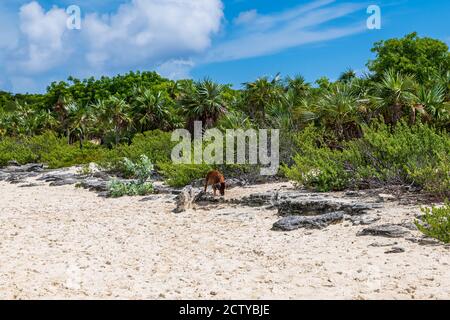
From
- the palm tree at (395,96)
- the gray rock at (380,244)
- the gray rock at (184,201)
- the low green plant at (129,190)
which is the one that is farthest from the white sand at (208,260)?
the palm tree at (395,96)

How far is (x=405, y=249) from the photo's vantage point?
27.7 ft

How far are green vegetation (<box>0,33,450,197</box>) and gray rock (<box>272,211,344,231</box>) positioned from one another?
2.17m

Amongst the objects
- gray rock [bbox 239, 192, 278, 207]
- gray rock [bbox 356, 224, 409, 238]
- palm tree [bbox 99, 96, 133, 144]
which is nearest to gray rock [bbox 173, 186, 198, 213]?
gray rock [bbox 239, 192, 278, 207]

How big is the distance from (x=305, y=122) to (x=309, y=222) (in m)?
13.2

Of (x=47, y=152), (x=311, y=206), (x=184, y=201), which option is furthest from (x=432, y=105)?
(x=47, y=152)

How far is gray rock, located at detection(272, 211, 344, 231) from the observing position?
35.9ft

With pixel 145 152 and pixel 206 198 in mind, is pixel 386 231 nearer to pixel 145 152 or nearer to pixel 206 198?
pixel 206 198

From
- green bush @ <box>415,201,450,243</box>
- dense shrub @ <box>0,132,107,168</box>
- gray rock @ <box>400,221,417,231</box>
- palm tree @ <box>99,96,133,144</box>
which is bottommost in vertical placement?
gray rock @ <box>400,221,417,231</box>

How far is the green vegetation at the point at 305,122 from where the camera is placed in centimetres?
1456

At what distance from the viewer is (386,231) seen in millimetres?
9547

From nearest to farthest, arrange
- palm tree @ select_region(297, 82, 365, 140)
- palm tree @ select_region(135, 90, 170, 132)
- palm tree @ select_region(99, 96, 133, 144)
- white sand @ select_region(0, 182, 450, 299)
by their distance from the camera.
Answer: white sand @ select_region(0, 182, 450, 299), palm tree @ select_region(297, 82, 365, 140), palm tree @ select_region(99, 96, 133, 144), palm tree @ select_region(135, 90, 170, 132)

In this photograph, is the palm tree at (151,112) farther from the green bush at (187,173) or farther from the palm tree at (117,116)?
the green bush at (187,173)

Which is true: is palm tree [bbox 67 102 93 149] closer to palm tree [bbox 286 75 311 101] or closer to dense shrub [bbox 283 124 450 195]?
palm tree [bbox 286 75 311 101]
